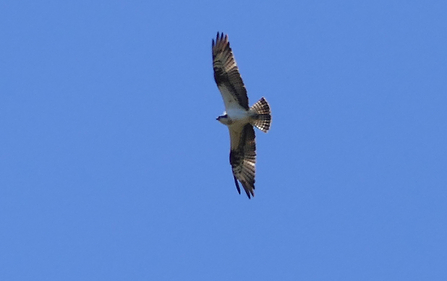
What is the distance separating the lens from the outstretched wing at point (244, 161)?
24.3 meters

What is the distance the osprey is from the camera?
22938mm

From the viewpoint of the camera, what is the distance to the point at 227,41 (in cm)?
2298

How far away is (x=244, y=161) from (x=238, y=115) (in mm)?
1574

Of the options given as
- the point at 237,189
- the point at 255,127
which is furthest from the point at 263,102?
the point at 237,189

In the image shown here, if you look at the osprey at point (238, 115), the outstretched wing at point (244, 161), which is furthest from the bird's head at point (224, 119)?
the outstretched wing at point (244, 161)

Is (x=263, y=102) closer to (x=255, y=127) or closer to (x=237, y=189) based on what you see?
(x=255, y=127)

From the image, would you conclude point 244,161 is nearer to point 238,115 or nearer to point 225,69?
point 238,115

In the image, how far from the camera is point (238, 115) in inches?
918

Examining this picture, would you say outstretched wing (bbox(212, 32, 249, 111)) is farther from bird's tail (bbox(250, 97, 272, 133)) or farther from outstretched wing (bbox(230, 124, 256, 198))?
outstretched wing (bbox(230, 124, 256, 198))

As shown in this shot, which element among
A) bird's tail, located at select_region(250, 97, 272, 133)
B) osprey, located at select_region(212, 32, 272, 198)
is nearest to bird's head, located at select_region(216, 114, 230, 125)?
osprey, located at select_region(212, 32, 272, 198)

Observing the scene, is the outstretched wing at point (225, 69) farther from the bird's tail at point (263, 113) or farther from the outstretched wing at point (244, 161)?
the outstretched wing at point (244, 161)

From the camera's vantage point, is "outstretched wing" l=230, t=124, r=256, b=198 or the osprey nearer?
the osprey

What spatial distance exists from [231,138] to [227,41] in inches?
97.5

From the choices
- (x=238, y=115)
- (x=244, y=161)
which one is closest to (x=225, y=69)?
(x=238, y=115)
